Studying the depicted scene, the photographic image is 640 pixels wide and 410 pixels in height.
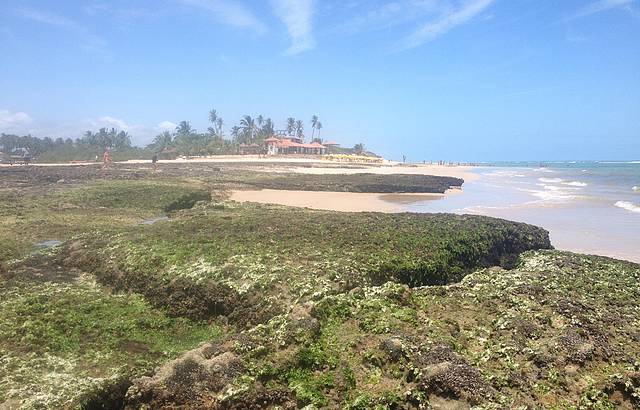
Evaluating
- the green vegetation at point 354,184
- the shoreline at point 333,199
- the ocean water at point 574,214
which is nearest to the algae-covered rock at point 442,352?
the ocean water at point 574,214

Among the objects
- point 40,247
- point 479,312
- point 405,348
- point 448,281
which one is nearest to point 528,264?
point 448,281

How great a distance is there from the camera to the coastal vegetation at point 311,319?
8227 mm

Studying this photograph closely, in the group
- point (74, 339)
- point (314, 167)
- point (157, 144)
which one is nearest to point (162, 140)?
point (157, 144)

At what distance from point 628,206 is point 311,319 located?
128 feet

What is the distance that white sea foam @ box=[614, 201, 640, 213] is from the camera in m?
36.1

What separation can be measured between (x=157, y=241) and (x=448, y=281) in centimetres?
1116

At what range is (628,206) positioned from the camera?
1505 inches

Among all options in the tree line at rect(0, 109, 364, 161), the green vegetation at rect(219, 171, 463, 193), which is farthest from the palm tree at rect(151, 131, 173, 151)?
the green vegetation at rect(219, 171, 463, 193)

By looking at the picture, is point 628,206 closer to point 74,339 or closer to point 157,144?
point 74,339

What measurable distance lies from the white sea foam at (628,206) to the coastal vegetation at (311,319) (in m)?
21.4

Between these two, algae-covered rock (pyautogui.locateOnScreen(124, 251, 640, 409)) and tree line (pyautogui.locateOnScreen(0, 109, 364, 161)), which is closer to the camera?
algae-covered rock (pyautogui.locateOnScreen(124, 251, 640, 409))

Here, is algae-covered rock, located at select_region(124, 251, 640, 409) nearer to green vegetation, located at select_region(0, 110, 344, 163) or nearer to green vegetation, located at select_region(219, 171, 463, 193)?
green vegetation, located at select_region(219, 171, 463, 193)

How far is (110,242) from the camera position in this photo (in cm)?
1764

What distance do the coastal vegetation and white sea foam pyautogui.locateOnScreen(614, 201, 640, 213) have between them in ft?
70.4
